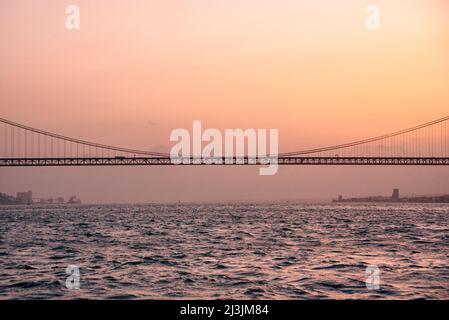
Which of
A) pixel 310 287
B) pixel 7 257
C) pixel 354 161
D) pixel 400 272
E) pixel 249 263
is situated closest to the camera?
pixel 310 287

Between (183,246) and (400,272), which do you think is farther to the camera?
(183,246)

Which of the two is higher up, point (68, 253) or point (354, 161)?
point (354, 161)

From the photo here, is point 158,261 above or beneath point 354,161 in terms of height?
beneath

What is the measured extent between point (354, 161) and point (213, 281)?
7456 cm

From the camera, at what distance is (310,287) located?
43.5 ft
